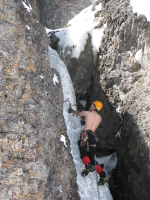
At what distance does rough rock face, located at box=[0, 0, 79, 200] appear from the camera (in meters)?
3.17

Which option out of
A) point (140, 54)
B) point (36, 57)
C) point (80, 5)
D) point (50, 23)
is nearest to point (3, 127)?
point (36, 57)

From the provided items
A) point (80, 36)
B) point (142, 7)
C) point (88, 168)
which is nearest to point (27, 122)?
point (88, 168)

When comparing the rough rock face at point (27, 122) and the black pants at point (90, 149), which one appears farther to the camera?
the black pants at point (90, 149)

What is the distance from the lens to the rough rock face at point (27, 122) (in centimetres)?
317

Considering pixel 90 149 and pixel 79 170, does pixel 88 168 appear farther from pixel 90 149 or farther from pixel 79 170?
pixel 90 149

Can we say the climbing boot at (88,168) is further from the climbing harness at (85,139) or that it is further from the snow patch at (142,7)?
the snow patch at (142,7)

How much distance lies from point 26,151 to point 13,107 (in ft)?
2.18

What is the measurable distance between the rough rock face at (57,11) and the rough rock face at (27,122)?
1061 cm

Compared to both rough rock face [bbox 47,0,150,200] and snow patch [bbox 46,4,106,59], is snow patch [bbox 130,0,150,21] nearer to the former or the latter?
rough rock face [bbox 47,0,150,200]

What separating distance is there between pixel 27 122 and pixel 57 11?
13.1 meters

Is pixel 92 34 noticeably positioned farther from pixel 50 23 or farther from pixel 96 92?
pixel 50 23

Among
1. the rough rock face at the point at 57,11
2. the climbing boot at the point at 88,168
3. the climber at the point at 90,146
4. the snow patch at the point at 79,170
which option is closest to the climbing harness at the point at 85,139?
the climber at the point at 90,146

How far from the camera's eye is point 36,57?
4.31 metres

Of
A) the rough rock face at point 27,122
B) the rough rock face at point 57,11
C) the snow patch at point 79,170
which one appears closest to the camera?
the rough rock face at point 27,122
